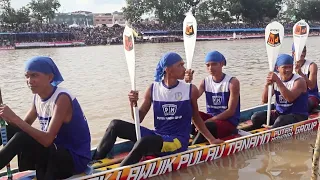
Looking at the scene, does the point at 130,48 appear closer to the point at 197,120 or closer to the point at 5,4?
the point at 197,120

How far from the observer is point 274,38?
820cm

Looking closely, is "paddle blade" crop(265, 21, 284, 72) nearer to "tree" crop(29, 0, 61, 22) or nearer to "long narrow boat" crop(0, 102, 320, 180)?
"long narrow boat" crop(0, 102, 320, 180)

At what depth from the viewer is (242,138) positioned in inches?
266

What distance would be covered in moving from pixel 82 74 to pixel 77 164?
1626 cm

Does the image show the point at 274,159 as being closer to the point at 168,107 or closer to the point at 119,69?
the point at 168,107

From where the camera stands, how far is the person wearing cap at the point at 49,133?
4270 millimetres

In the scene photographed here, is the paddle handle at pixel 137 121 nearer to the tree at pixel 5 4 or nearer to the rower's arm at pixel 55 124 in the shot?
the rower's arm at pixel 55 124

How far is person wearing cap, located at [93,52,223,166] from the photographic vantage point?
17.5ft

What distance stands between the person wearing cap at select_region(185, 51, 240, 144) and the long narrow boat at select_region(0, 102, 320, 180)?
0.82ft

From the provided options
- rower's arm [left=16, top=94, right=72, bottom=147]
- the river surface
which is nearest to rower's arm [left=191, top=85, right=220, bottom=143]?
the river surface

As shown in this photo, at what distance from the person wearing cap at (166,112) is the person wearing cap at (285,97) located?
2.20 m

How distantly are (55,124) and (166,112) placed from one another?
1.73m

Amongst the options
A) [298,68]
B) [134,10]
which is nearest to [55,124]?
[298,68]

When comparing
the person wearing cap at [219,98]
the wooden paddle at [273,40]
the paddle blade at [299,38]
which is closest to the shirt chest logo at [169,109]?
the person wearing cap at [219,98]
